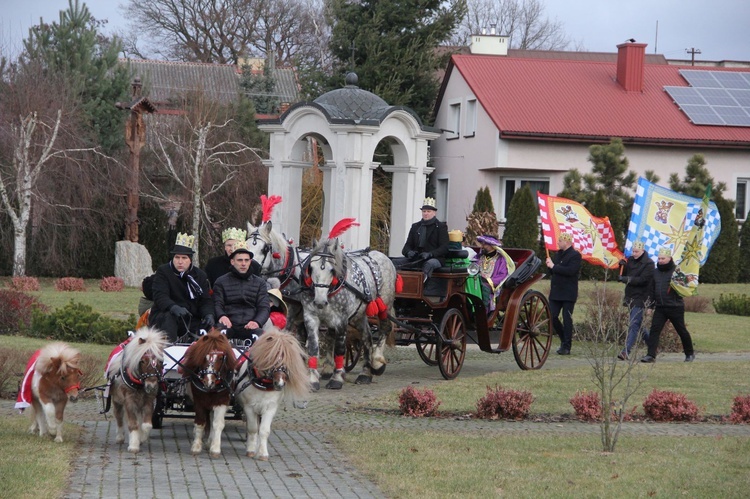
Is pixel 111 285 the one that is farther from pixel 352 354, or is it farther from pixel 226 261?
pixel 226 261

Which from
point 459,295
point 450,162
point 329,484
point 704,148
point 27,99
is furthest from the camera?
point 450,162

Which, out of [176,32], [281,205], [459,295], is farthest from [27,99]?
[176,32]

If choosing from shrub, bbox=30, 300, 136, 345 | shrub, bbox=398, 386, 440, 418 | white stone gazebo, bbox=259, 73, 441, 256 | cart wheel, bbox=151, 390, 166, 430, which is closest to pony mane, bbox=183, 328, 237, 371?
cart wheel, bbox=151, 390, 166, 430

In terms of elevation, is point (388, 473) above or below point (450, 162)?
below

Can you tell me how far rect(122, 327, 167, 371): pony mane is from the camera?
887 cm

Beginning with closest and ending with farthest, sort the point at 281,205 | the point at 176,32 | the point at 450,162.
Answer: the point at 281,205, the point at 450,162, the point at 176,32

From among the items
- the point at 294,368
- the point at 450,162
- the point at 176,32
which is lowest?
the point at 294,368

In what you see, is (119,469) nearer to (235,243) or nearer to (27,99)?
(235,243)

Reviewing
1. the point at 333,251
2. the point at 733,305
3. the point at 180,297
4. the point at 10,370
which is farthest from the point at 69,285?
the point at 180,297

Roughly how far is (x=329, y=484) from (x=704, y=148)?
30.6m

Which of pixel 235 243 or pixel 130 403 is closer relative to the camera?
pixel 130 403

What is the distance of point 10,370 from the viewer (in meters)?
12.9

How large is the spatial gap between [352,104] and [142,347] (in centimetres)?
1138

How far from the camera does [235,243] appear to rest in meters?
11.2
